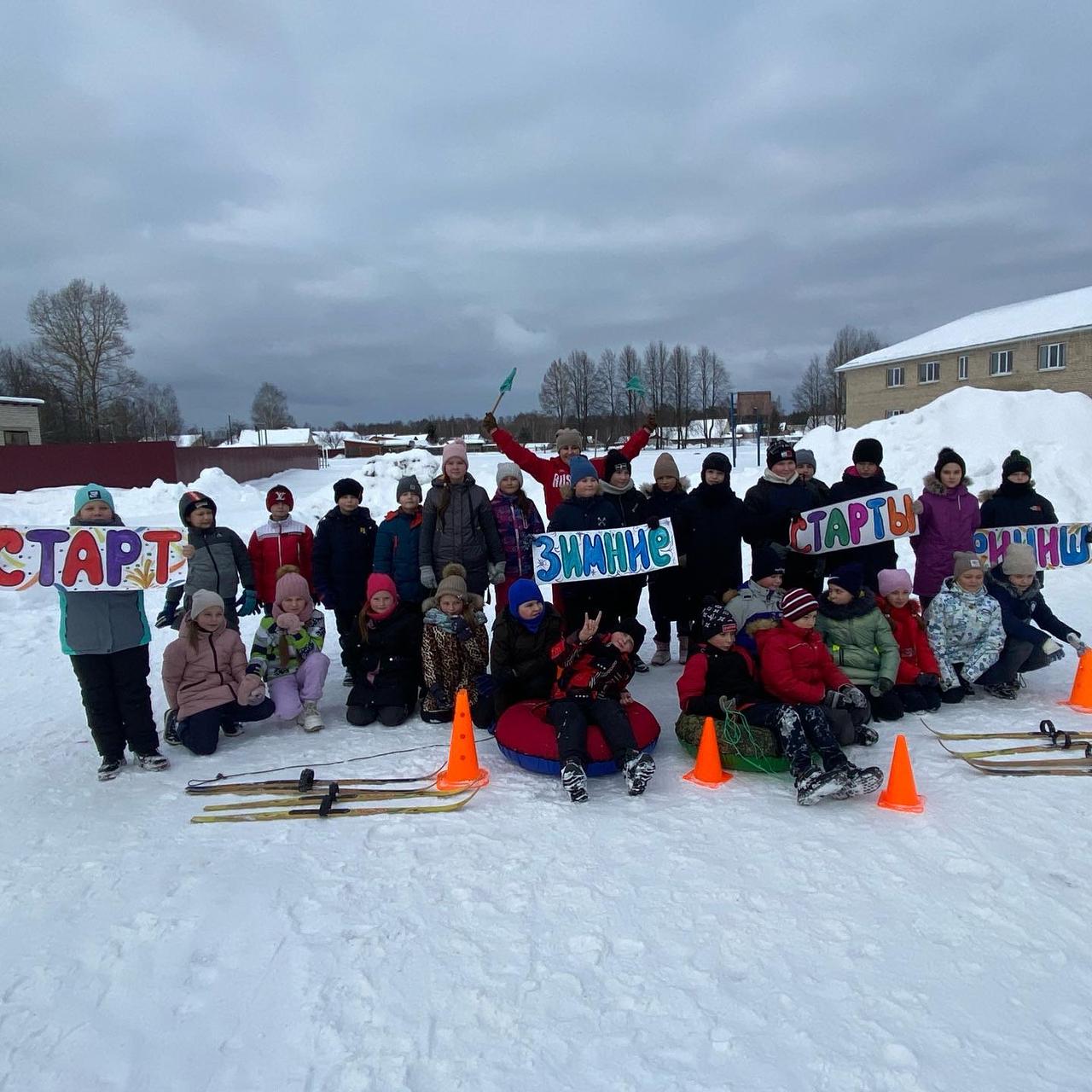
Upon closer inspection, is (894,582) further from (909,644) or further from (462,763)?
(462,763)

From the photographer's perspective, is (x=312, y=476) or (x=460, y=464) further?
(x=312, y=476)

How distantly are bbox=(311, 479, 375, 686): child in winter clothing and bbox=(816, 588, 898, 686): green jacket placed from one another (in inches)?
168

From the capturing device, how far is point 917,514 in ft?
22.3

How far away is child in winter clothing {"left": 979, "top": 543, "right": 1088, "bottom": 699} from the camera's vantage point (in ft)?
21.1

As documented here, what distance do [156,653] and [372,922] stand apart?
21.8ft

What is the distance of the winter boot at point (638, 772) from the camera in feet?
15.6

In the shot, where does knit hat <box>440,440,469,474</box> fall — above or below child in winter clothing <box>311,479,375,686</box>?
above

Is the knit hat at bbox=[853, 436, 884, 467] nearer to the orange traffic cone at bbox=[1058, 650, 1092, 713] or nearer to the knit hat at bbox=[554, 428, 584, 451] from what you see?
the orange traffic cone at bbox=[1058, 650, 1092, 713]

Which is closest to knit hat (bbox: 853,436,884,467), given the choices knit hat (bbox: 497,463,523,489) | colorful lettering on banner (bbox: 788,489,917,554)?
colorful lettering on banner (bbox: 788,489,917,554)

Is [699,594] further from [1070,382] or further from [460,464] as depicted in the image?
[1070,382]

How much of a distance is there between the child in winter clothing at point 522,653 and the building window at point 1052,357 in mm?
39144

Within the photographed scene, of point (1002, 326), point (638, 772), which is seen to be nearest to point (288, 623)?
point (638, 772)

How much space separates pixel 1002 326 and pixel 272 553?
43357 mm

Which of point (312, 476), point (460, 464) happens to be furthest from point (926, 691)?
point (312, 476)
